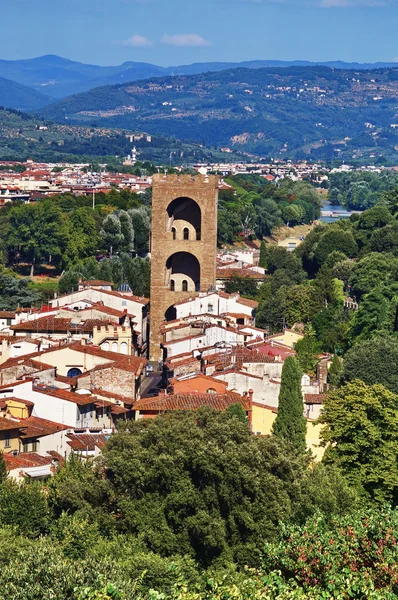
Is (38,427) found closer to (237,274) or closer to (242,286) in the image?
(242,286)

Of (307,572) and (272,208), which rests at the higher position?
(307,572)

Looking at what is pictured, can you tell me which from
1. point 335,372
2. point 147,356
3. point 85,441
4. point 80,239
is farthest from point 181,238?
point 85,441

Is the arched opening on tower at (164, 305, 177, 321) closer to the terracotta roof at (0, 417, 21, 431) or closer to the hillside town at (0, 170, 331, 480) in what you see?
the hillside town at (0, 170, 331, 480)

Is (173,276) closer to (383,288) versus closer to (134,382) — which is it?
(383,288)

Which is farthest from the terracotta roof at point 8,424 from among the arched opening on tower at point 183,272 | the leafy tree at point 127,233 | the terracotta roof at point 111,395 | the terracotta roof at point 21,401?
the leafy tree at point 127,233

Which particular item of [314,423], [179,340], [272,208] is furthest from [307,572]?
[272,208]

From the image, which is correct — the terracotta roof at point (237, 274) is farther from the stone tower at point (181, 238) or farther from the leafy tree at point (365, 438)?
the leafy tree at point (365, 438)

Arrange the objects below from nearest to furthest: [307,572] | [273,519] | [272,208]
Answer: [307,572] → [273,519] → [272,208]
